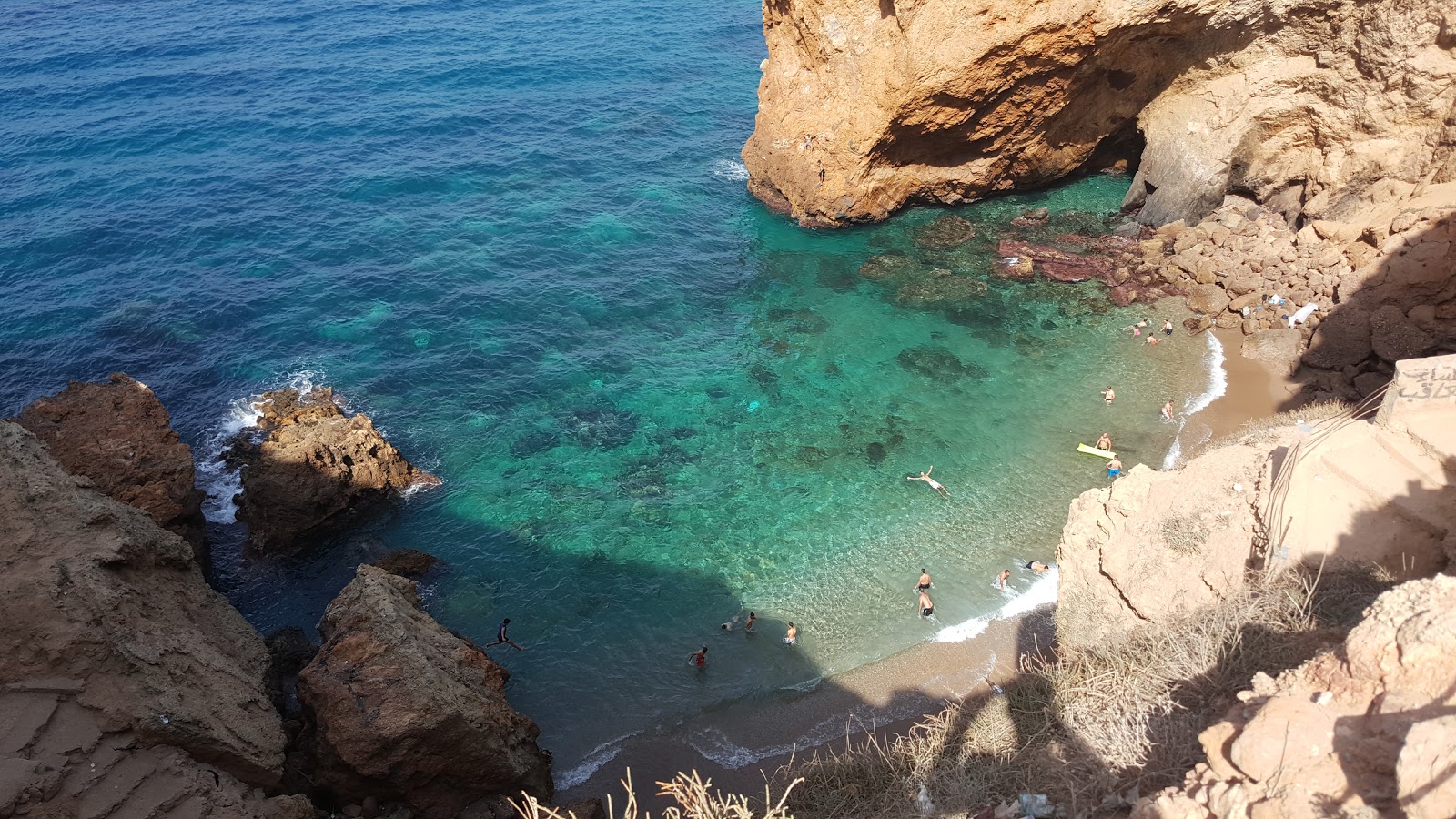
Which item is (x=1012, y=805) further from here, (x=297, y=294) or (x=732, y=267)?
(x=297, y=294)

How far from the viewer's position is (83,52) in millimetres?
47406

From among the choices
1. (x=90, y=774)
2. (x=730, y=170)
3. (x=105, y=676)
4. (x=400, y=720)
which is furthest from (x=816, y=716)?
(x=730, y=170)

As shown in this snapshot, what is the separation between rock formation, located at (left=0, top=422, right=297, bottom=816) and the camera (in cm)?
1119

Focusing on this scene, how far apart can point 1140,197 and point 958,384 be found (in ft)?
43.4

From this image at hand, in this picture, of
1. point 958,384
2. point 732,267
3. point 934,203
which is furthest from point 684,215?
point 958,384

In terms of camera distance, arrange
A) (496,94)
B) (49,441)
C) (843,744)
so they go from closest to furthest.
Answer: (843,744)
(49,441)
(496,94)

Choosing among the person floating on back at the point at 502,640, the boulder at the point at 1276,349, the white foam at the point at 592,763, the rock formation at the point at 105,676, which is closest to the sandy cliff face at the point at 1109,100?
the boulder at the point at 1276,349

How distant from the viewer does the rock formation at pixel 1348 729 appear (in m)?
7.16

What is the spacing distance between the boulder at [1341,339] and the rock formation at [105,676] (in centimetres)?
2754

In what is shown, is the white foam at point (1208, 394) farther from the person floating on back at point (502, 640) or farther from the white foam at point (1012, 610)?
the person floating on back at point (502, 640)

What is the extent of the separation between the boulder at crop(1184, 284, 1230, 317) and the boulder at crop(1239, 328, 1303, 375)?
1743mm

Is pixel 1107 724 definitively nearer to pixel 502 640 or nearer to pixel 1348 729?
pixel 1348 729

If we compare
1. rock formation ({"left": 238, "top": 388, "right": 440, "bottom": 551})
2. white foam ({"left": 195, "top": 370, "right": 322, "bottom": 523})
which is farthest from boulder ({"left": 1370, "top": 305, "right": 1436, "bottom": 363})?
white foam ({"left": 195, "top": 370, "right": 322, "bottom": 523})

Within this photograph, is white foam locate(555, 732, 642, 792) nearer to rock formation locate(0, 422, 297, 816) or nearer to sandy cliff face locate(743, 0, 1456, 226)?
rock formation locate(0, 422, 297, 816)
